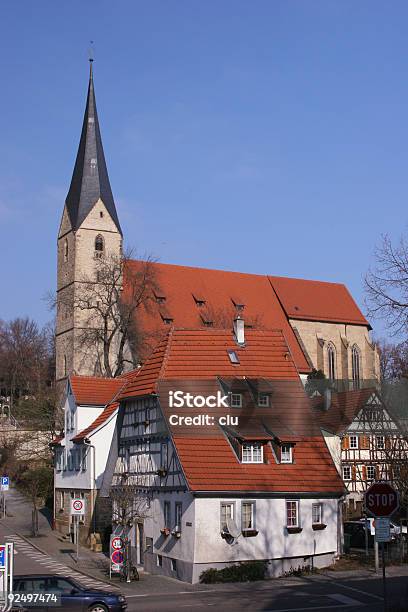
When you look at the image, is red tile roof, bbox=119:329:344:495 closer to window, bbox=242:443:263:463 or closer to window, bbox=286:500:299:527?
window, bbox=242:443:263:463

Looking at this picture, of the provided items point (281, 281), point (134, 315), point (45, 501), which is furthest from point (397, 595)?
point (281, 281)

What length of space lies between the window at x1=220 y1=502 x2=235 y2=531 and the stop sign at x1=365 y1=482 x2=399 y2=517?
1416 centimetres

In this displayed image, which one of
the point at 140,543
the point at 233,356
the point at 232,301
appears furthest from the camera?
the point at 232,301

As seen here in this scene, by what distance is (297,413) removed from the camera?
32.7 metres

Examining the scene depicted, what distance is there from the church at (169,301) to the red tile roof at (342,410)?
73.2 feet

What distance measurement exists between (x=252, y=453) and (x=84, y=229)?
144ft

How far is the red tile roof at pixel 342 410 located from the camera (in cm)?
4188

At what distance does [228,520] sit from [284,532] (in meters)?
2.11

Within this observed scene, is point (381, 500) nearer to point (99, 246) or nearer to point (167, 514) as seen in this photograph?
point (167, 514)

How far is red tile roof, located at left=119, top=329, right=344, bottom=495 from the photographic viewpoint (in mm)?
29688

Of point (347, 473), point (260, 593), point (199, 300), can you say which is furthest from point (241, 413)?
point (199, 300)

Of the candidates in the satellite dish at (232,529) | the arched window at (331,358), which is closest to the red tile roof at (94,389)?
the satellite dish at (232,529)

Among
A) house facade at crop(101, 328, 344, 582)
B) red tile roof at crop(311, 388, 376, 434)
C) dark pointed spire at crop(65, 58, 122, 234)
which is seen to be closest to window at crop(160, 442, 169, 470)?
house facade at crop(101, 328, 344, 582)

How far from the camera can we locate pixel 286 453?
3112 cm
